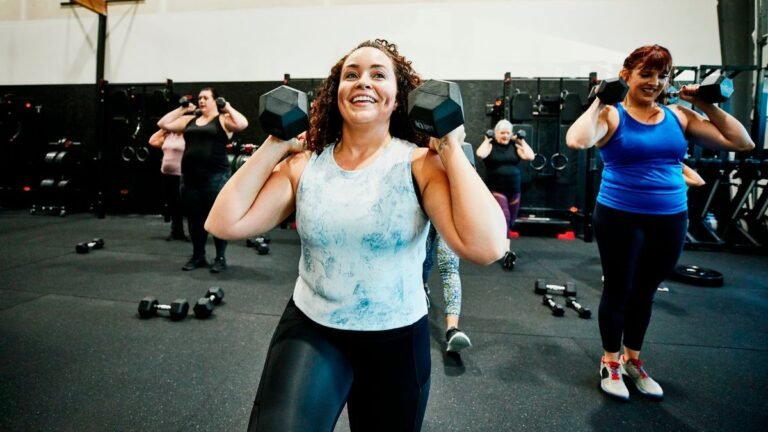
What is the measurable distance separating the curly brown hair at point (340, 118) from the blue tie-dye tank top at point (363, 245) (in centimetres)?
19

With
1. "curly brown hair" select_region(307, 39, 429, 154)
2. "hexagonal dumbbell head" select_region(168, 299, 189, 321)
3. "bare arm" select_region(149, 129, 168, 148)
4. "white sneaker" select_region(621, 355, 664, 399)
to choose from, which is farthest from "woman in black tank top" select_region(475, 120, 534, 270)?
"bare arm" select_region(149, 129, 168, 148)

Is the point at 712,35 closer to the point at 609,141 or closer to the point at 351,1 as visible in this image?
the point at 351,1

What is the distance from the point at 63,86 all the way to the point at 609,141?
9012mm

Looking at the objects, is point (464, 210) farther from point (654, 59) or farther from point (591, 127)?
point (654, 59)

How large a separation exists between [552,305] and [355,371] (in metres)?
2.36

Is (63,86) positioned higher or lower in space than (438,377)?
higher

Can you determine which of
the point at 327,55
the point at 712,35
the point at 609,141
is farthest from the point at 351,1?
the point at 609,141

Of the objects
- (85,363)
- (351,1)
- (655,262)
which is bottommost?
(85,363)

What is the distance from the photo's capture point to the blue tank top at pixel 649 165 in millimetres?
1688

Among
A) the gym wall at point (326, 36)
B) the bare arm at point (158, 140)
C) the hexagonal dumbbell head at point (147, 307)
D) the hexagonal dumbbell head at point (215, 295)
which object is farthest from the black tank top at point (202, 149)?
the gym wall at point (326, 36)

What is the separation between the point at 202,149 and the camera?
345cm

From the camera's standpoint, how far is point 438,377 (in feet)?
6.51

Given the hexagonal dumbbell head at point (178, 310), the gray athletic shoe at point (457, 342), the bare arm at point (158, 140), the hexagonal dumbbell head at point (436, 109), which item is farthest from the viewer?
the bare arm at point (158, 140)

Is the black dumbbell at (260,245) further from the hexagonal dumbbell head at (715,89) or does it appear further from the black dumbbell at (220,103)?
the hexagonal dumbbell head at (715,89)
